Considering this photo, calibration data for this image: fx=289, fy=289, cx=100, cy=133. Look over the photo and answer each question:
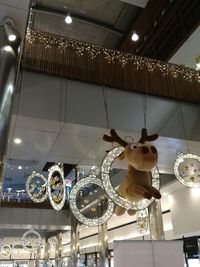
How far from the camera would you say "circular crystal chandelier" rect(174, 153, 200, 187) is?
467cm

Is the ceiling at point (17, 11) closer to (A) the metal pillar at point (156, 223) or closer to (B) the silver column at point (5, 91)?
(B) the silver column at point (5, 91)

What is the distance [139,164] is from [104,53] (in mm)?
2472

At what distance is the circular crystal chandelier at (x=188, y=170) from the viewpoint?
4.67 meters

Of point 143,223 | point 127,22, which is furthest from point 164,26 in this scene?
point 143,223

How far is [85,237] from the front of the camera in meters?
20.0

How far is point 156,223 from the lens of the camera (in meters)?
8.34

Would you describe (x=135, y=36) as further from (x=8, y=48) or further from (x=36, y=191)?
(x=8, y=48)

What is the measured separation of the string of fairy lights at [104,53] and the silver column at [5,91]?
5.56 ft

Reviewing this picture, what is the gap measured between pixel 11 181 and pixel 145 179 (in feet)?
48.5

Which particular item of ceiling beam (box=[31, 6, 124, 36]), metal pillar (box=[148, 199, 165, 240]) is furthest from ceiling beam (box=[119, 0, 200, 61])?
metal pillar (box=[148, 199, 165, 240])

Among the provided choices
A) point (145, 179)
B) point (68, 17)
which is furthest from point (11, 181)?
point (145, 179)

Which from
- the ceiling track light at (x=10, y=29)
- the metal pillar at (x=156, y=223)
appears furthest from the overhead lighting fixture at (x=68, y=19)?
the metal pillar at (x=156, y=223)

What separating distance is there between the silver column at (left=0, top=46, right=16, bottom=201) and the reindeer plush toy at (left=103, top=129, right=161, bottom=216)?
4.27ft

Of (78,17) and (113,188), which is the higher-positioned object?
(78,17)
